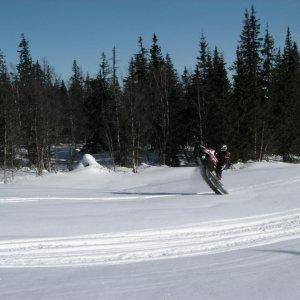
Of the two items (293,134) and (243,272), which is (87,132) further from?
(243,272)

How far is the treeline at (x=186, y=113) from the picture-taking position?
36.8m

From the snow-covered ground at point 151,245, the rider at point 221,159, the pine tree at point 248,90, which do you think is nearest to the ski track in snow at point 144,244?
the snow-covered ground at point 151,245

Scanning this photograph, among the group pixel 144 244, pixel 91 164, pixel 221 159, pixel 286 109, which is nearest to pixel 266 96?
pixel 286 109

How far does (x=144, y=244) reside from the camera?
9109 millimetres

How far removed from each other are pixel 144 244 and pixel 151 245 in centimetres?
15

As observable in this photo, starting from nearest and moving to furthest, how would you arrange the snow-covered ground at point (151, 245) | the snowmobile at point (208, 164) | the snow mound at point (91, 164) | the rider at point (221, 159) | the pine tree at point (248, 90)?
the snow-covered ground at point (151, 245) < the snowmobile at point (208, 164) < the rider at point (221, 159) < the snow mound at point (91, 164) < the pine tree at point (248, 90)

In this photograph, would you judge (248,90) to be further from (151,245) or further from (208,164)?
(151,245)

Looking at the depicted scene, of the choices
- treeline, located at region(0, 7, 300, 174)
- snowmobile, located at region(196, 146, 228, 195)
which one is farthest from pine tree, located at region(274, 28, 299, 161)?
A: snowmobile, located at region(196, 146, 228, 195)

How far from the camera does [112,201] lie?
15328 mm

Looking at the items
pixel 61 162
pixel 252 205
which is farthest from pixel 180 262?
pixel 61 162

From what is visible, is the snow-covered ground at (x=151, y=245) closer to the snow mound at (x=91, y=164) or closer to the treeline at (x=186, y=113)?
the snow mound at (x=91, y=164)

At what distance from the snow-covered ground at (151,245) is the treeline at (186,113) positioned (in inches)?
788

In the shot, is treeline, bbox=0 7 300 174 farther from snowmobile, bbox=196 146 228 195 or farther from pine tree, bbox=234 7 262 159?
snowmobile, bbox=196 146 228 195

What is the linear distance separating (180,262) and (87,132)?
43.2 m
